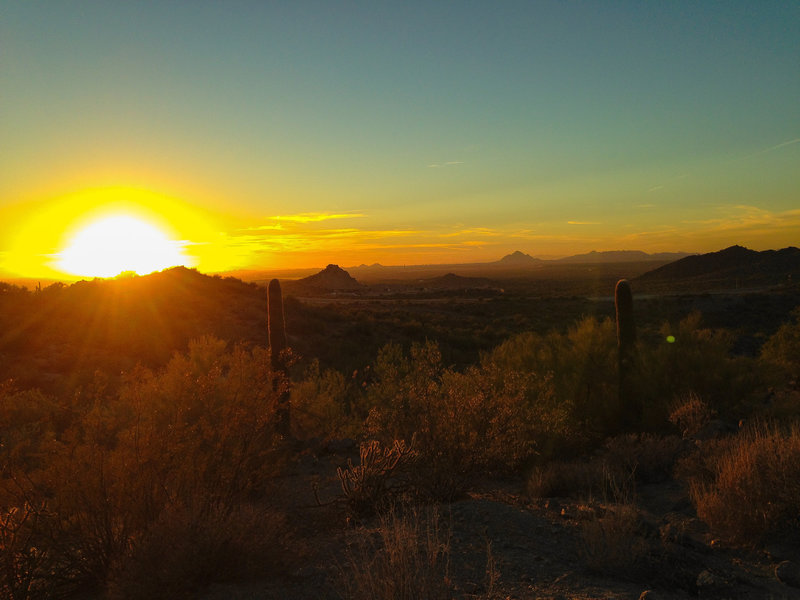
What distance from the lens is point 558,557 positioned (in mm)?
5754

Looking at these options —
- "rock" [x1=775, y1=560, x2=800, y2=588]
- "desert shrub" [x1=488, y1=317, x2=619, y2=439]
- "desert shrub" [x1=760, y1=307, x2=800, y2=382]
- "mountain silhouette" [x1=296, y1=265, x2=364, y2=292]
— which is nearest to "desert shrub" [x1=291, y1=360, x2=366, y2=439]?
"desert shrub" [x1=488, y1=317, x2=619, y2=439]

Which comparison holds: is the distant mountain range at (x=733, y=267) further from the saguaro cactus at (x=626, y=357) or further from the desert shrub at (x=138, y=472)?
the desert shrub at (x=138, y=472)

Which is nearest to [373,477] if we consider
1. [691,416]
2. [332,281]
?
[691,416]

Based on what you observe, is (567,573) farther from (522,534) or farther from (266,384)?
(266,384)

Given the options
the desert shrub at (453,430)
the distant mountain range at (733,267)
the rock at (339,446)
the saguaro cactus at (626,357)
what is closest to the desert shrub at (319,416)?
the rock at (339,446)

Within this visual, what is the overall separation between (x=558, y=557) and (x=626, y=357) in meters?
8.78

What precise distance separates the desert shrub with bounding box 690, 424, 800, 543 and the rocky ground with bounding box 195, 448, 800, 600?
0.22 meters

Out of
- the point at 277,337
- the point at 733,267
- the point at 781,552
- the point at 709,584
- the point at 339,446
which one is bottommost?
the point at 339,446

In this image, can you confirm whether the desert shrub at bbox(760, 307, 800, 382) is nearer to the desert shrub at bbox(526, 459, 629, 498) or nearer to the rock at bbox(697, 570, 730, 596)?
the desert shrub at bbox(526, 459, 629, 498)

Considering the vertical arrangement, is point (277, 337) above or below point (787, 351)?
above

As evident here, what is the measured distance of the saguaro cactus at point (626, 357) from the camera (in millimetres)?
12867

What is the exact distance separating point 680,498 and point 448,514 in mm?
3454

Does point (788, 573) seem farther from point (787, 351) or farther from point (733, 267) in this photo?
point (733, 267)

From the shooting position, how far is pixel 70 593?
550 cm
